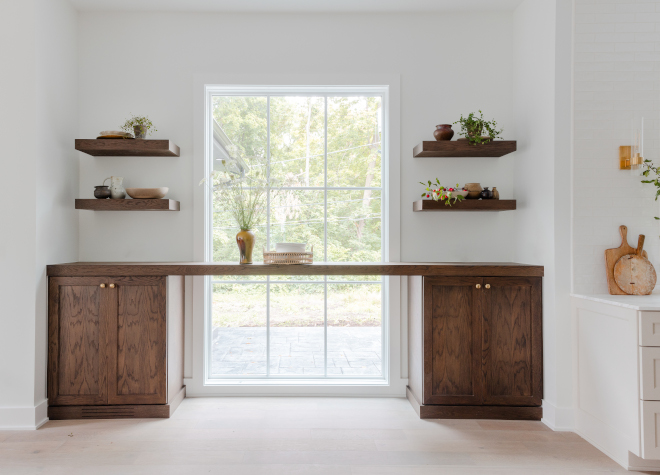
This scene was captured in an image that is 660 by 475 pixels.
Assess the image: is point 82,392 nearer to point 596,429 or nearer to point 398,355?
point 398,355

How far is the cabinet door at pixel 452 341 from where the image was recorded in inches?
124

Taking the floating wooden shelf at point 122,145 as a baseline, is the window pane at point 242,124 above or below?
above

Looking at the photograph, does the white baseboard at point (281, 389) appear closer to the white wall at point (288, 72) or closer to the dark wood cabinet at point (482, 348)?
the dark wood cabinet at point (482, 348)

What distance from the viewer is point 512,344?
316 cm

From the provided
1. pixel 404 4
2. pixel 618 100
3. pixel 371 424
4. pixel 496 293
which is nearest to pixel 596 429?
pixel 496 293

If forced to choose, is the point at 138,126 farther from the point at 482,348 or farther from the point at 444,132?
the point at 482,348

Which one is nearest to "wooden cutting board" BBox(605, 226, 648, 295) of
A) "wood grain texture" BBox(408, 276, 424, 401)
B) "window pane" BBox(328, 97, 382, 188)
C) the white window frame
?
"wood grain texture" BBox(408, 276, 424, 401)

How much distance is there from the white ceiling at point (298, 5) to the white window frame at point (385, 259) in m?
0.53

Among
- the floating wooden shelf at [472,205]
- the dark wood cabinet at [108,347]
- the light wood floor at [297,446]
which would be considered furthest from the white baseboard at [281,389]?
the floating wooden shelf at [472,205]

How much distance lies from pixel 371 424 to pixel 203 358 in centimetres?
147

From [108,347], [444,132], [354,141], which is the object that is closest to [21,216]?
[108,347]

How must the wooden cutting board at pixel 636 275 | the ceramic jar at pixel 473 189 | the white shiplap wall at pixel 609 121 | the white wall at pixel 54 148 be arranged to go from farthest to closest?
the ceramic jar at pixel 473 189 < the white wall at pixel 54 148 < the white shiplap wall at pixel 609 121 < the wooden cutting board at pixel 636 275

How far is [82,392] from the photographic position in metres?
3.14

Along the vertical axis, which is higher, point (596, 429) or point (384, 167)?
point (384, 167)
